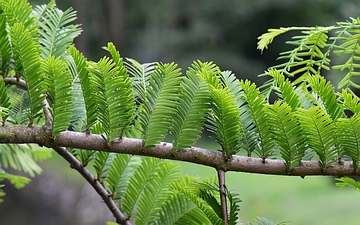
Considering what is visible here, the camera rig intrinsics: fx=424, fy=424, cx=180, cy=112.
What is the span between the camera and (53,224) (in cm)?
634

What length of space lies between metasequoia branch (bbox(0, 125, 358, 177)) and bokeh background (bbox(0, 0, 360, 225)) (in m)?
6.16

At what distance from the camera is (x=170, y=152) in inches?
23.0

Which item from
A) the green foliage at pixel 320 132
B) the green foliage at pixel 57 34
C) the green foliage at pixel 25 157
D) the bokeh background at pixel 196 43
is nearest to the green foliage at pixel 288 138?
the green foliage at pixel 320 132

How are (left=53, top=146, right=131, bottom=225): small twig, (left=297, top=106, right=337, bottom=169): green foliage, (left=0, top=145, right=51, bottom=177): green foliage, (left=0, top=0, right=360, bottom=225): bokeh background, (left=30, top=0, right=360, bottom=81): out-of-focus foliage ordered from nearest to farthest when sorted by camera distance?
(left=297, top=106, right=337, bottom=169): green foliage
(left=53, top=146, right=131, bottom=225): small twig
(left=0, top=145, right=51, bottom=177): green foliage
(left=0, top=0, right=360, bottom=225): bokeh background
(left=30, top=0, right=360, bottom=81): out-of-focus foliage

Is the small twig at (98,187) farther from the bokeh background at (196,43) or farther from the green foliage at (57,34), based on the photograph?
the bokeh background at (196,43)

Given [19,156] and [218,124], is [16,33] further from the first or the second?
[19,156]

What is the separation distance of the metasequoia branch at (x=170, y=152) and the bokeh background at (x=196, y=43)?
616 centimetres

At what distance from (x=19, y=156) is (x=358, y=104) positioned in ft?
2.75

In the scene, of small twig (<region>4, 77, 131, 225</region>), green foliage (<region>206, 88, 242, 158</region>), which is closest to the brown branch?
small twig (<region>4, 77, 131, 225</region>)

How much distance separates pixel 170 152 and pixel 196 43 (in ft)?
41.4

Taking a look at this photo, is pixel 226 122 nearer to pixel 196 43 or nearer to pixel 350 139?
pixel 350 139

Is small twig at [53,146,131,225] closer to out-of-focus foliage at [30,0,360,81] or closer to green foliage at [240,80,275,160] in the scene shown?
green foliage at [240,80,275,160]

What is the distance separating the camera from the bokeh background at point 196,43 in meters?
6.81

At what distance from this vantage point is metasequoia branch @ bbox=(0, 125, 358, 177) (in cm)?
57
